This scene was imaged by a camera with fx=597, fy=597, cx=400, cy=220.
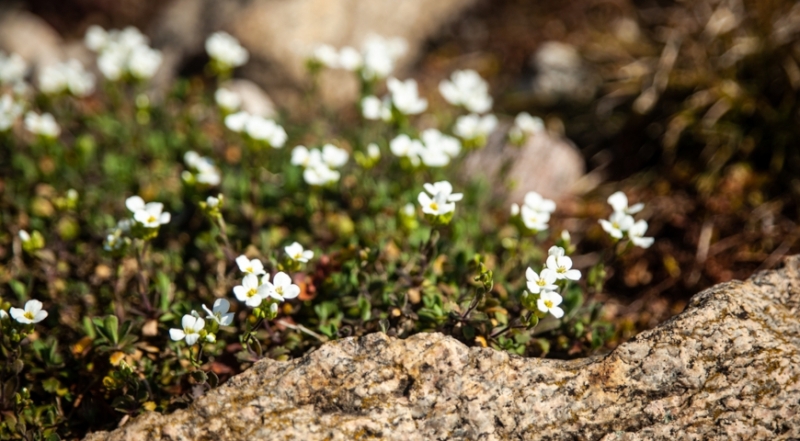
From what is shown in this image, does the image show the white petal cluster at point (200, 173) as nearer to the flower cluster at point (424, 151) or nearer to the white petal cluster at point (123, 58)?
the white petal cluster at point (123, 58)

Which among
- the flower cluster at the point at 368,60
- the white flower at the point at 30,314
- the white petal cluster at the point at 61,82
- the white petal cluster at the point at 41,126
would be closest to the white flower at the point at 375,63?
the flower cluster at the point at 368,60

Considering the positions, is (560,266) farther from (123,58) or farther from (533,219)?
(123,58)

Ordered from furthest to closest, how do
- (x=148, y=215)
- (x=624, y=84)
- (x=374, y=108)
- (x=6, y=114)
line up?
(x=624, y=84) → (x=374, y=108) → (x=6, y=114) → (x=148, y=215)

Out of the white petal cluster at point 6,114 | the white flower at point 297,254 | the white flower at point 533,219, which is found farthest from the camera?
the white petal cluster at point 6,114

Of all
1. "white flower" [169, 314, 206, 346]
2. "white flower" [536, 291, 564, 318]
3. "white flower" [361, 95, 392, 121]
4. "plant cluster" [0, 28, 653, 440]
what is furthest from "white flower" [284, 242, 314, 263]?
"white flower" [361, 95, 392, 121]

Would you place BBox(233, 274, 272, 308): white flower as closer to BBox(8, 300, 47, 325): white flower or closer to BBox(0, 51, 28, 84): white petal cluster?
BBox(8, 300, 47, 325): white flower

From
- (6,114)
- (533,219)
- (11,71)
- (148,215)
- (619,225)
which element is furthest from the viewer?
(11,71)

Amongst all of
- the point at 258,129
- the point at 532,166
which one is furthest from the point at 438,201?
the point at 532,166
